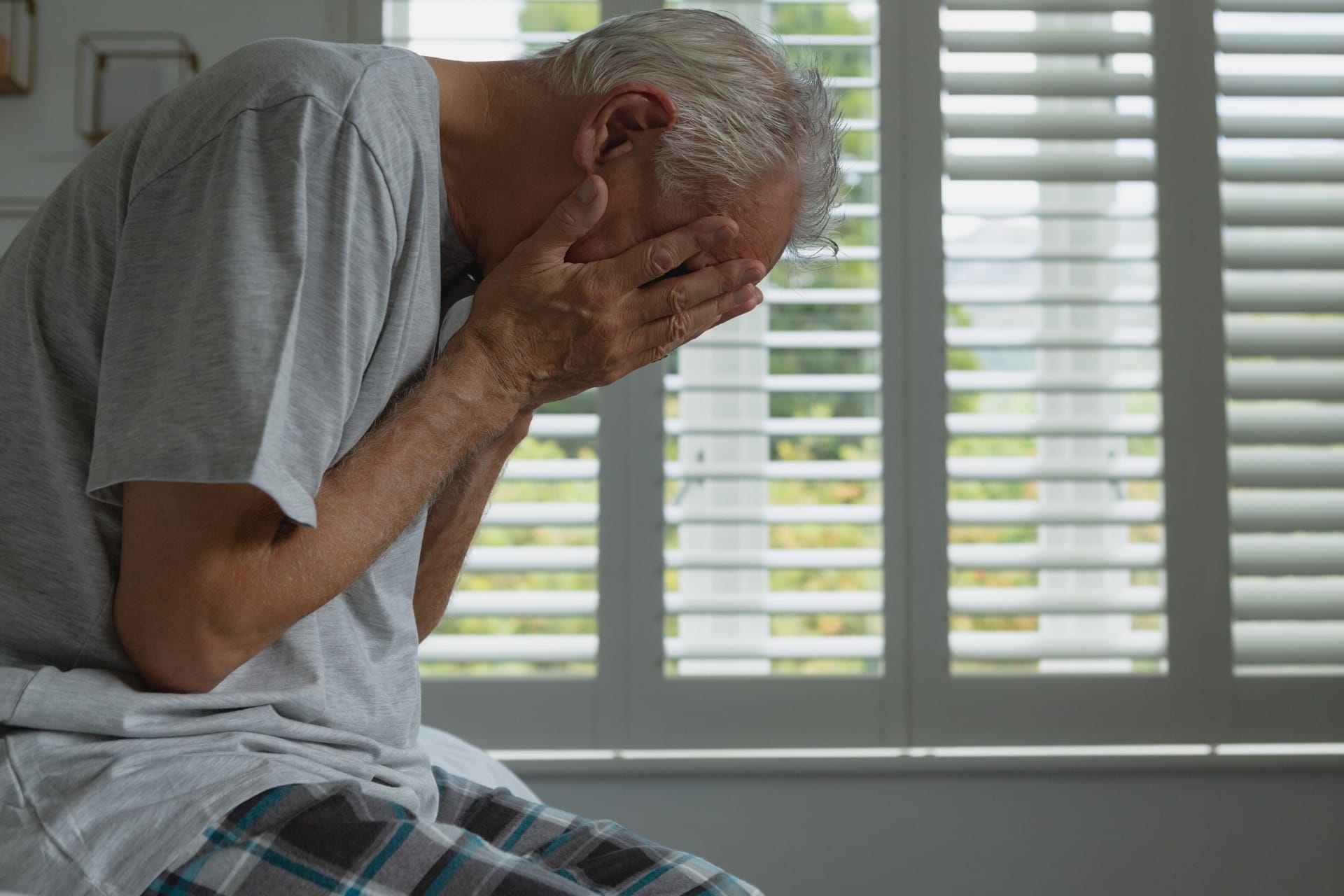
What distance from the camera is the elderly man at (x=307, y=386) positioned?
2.35ft

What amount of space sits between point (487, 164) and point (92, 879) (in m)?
0.63

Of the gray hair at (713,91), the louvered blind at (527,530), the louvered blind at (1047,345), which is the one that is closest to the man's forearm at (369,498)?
the gray hair at (713,91)

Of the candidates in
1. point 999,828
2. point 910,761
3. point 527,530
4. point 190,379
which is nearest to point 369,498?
point 190,379

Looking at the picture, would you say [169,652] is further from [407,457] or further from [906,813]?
[906,813]

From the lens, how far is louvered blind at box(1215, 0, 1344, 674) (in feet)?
6.55

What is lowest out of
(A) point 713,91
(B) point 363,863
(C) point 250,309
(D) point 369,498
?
(B) point 363,863

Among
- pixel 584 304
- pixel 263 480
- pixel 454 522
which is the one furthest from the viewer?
pixel 454 522

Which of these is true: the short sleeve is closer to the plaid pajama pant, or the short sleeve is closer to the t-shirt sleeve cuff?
the t-shirt sleeve cuff

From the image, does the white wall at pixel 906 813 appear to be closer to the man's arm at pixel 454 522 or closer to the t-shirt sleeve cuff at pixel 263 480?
the man's arm at pixel 454 522

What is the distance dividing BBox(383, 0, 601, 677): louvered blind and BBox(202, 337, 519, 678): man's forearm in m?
1.05

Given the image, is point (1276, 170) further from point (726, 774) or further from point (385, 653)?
point (385, 653)

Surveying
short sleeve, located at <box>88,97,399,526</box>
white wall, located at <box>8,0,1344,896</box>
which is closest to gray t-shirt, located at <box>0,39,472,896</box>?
short sleeve, located at <box>88,97,399,526</box>

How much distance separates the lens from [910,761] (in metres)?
1.93

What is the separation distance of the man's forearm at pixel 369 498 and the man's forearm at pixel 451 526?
0.32 meters
